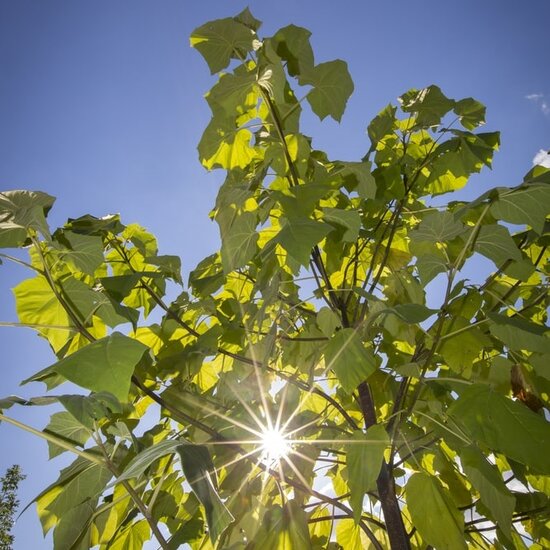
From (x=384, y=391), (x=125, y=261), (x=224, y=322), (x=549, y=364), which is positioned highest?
(x=125, y=261)

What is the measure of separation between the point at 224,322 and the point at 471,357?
0.63m

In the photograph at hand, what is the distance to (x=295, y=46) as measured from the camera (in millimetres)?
1057

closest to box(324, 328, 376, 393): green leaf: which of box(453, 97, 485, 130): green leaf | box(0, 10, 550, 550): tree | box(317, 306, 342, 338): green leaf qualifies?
box(0, 10, 550, 550): tree

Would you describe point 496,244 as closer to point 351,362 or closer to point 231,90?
point 351,362

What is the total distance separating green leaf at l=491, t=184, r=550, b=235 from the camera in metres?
0.70

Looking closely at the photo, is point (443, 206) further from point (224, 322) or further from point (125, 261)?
point (125, 261)

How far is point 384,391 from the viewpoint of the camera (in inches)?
47.0

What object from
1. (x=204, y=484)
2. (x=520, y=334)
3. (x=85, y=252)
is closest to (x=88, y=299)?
(x=85, y=252)

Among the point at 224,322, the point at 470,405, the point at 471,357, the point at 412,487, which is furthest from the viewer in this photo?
the point at 224,322

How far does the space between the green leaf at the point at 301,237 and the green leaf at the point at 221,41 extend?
1.89 ft

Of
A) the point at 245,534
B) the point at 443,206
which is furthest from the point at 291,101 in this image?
the point at 245,534

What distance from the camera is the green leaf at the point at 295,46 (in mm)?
1029

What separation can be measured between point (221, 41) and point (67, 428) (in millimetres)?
932

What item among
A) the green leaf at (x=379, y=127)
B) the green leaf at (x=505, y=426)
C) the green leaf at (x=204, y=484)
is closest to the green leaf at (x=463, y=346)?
the green leaf at (x=505, y=426)
